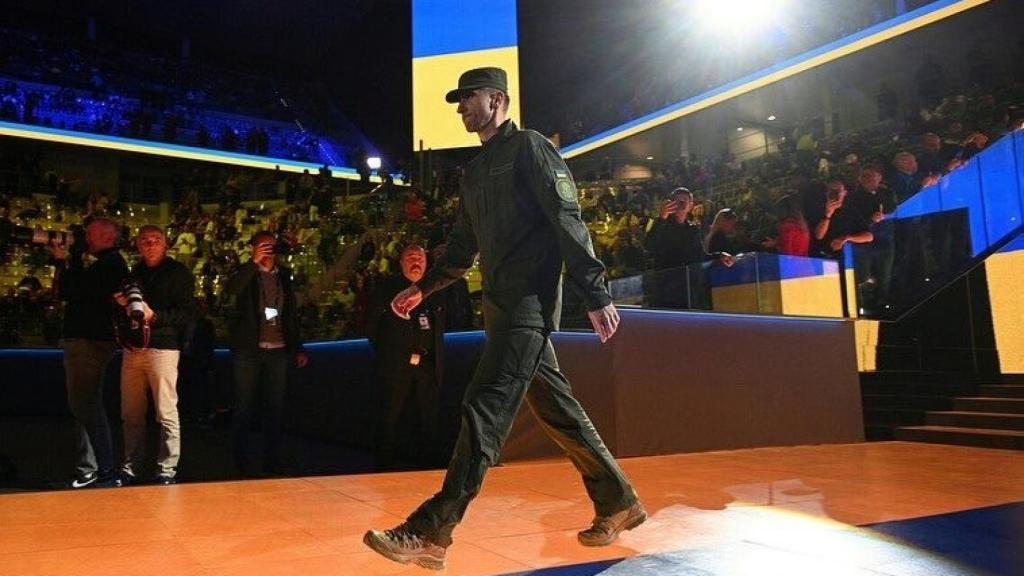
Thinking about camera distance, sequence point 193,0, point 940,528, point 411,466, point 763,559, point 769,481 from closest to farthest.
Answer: point 763,559 → point 940,528 → point 769,481 → point 411,466 → point 193,0

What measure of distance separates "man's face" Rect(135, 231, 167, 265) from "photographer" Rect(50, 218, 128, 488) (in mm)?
225

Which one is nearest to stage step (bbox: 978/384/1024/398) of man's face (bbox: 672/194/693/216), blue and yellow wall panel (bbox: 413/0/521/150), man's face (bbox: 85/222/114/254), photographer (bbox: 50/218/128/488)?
man's face (bbox: 672/194/693/216)

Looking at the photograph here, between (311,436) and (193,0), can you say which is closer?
(311,436)

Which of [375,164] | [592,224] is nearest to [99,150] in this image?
[375,164]

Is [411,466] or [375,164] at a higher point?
[375,164]

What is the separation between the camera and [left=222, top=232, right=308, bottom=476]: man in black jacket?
4977 mm

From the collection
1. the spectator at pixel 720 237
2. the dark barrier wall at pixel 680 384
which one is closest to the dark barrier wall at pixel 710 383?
the dark barrier wall at pixel 680 384

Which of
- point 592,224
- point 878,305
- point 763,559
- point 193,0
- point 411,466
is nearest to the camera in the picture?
point 763,559

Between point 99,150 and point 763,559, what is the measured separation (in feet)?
57.4

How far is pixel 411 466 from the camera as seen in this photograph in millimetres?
5496

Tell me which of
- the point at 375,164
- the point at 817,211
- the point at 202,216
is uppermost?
the point at 375,164

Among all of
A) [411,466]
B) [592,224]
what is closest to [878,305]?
[592,224]

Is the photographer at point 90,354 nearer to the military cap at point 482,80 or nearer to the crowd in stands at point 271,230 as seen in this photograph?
the crowd in stands at point 271,230

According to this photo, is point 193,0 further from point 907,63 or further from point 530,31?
point 907,63
